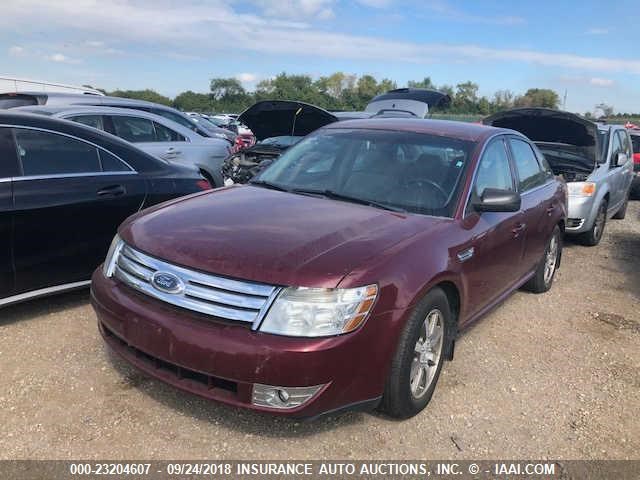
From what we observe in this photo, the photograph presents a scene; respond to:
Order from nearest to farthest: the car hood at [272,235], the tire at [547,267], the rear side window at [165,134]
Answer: the car hood at [272,235] < the tire at [547,267] < the rear side window at [165,134]

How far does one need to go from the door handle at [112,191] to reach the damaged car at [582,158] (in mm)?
5547

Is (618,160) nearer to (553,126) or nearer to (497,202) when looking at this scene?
(553,126)

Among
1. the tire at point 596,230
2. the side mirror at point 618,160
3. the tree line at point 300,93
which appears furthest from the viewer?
the tree line at point 300,93

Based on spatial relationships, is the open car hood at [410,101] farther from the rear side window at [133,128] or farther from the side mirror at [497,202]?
the side mirror at [497,202]

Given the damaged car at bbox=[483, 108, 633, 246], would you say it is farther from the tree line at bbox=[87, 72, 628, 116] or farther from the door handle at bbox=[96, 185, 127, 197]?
the tree line at bbox=[87, 72, 628, 116]

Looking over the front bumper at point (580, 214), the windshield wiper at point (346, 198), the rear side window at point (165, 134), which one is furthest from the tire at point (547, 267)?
the rear side window at point (165, 134)

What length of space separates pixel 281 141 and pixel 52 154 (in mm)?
4165

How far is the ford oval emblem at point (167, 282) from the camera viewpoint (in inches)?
105

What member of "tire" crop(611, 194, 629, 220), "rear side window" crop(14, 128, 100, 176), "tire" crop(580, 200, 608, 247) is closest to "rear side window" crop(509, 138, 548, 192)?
"tire" crop(580, 200, 608, 247)

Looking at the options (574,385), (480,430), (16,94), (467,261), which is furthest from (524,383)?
(16,94)

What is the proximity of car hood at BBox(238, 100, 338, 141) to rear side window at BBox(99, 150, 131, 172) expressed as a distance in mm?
3413

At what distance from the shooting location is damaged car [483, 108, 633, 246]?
7.14m

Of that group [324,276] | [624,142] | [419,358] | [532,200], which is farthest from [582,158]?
[324,276]

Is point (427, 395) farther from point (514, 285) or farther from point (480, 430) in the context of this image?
point (514, 285)
